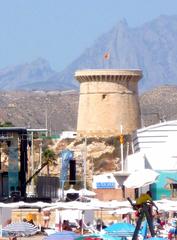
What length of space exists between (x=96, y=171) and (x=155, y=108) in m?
87.2

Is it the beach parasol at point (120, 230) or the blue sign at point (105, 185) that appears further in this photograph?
the blue sign at point (105, 185)

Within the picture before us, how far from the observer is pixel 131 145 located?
260ft

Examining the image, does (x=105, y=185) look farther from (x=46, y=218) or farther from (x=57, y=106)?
(x=57, y=106)

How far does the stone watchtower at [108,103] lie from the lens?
86062mm

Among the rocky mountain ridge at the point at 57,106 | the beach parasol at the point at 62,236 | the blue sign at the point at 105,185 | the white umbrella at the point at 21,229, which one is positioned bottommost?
the beach parasol at the point at 62,236

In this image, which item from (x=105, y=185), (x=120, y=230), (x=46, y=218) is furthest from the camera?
(x=105, y=185)

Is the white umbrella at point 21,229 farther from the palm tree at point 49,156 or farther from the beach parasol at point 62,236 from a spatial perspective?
the palm tree at point 49,156

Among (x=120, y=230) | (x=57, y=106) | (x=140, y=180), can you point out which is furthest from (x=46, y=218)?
(x=57, y=106)

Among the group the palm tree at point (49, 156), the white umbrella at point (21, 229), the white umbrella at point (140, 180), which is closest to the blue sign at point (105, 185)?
the palm tree at point (49, 156)

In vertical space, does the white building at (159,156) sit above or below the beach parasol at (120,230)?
above

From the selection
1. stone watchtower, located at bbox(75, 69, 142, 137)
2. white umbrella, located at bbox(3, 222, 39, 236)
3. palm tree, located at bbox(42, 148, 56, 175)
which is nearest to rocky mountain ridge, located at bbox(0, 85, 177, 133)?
palm tree, located at bbox(42, 148, 56, 175)

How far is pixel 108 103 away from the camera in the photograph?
3418 inches

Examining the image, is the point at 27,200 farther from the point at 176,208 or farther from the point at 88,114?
the point at 88,114

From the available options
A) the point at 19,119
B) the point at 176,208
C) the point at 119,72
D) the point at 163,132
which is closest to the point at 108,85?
the point at 119,72
